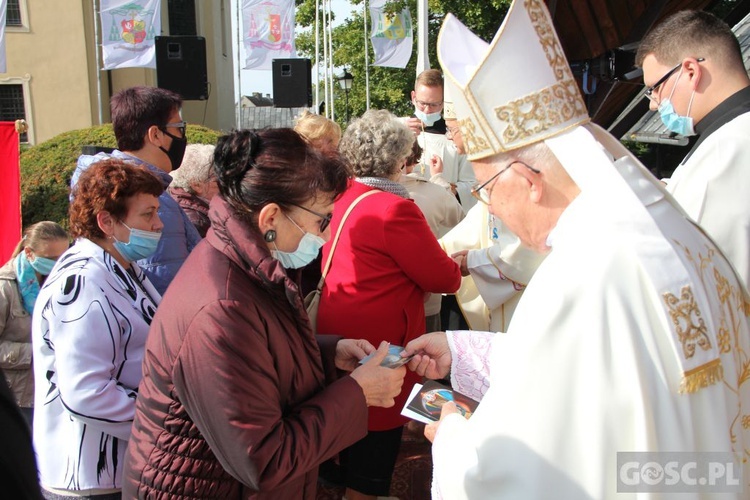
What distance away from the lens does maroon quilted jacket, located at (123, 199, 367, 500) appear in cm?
170

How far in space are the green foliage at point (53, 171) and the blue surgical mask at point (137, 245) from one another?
7.50 metres

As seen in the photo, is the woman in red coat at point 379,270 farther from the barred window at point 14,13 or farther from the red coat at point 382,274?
the barred window at point 14,13

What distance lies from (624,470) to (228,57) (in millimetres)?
30104

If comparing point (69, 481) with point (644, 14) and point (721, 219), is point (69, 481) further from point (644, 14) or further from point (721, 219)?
point (644, 14)

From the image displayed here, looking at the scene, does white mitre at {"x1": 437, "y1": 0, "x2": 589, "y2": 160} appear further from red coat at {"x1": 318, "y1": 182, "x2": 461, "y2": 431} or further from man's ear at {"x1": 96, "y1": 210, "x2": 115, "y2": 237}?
man's ear at {"x1": 96, "y1": 210, "x2": 115, "y2": 237}

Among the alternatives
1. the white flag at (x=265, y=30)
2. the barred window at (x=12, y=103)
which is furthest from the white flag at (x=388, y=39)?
the barred window at (x=12, y=103)

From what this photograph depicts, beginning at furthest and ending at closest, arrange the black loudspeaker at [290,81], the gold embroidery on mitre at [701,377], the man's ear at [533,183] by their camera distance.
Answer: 1. the black loudspeaker at [290,81]
2. the man's ear at [533,183]
3. the gold embroidery on mitre at [701,377]

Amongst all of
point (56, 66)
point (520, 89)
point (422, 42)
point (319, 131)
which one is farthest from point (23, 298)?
point (56, 66)

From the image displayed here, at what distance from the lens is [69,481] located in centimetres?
227

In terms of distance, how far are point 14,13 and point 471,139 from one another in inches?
876

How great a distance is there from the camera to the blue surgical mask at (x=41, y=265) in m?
4.00

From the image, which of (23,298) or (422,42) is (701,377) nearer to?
(23,298)

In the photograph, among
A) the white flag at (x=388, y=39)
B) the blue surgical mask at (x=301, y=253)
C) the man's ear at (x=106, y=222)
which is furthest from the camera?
the white flag at (x=388, y=39)

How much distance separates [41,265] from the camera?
4.02 metres
